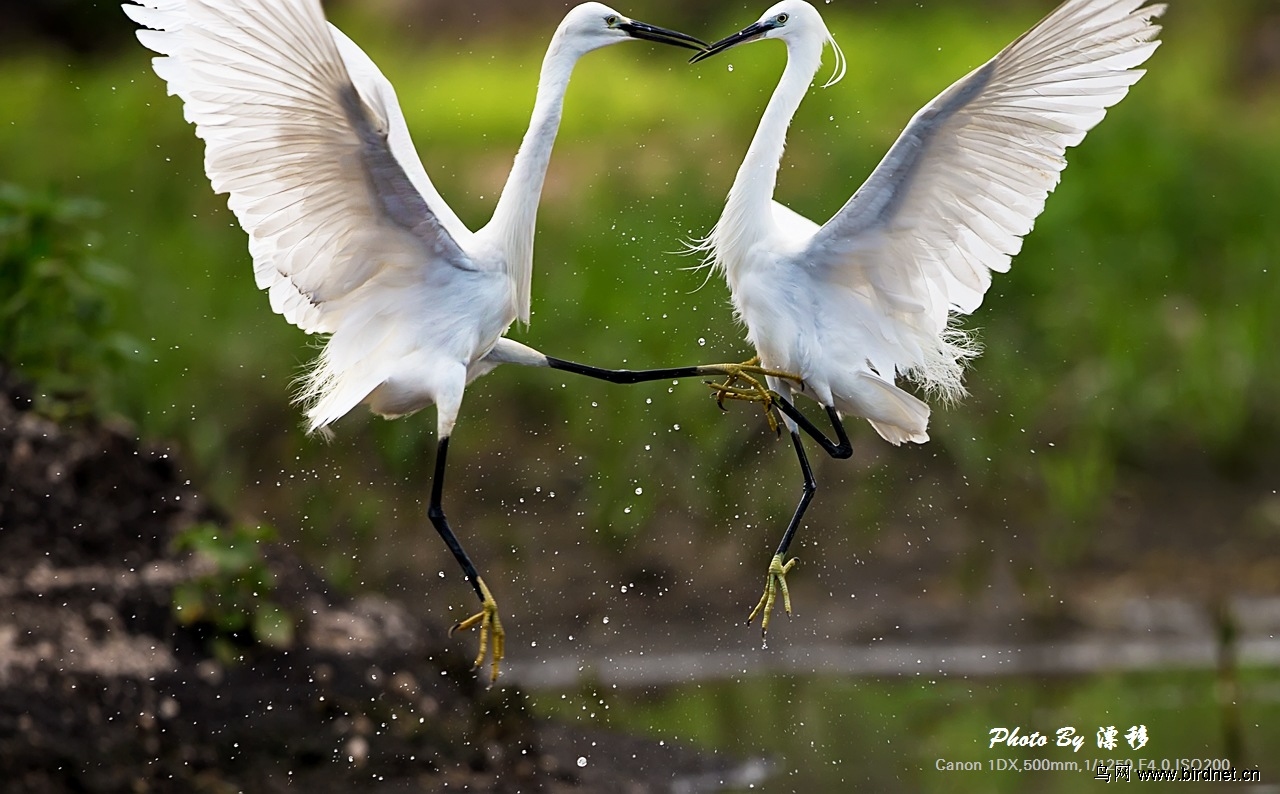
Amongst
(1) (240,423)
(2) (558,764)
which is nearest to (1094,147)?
(1) (240,423)

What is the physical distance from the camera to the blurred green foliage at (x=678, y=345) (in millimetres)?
8906

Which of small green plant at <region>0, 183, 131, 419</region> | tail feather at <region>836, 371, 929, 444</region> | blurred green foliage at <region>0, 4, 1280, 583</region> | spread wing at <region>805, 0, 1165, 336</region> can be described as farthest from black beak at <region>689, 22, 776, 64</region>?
blurred green foliage at <region>0, 4, 1280, 583</region>

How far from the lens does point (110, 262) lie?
9938 mm

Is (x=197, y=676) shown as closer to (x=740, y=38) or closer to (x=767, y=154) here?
(x=767, y=154)

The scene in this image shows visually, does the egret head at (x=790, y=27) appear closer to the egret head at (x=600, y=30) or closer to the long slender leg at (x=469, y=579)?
the egret head at (x=600, y=30)

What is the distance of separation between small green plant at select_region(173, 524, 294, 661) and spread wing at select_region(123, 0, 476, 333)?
4.74 ft

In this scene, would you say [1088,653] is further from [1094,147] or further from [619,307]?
[1094,147]

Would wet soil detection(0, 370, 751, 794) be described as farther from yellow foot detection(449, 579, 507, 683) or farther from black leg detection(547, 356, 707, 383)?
black leg detection(547, 356, 707, 383)

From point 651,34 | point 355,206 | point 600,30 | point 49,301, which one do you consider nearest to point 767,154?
point 651,34

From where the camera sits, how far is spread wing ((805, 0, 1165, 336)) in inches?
197

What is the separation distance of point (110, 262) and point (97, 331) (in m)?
2.44

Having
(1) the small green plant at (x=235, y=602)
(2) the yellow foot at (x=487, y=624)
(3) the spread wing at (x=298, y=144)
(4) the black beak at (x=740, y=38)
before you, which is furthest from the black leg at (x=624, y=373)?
(1) the small green plant at (x=235, y=602)

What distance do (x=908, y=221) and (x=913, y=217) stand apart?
0.07 ft

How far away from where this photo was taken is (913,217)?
17.6 feet
